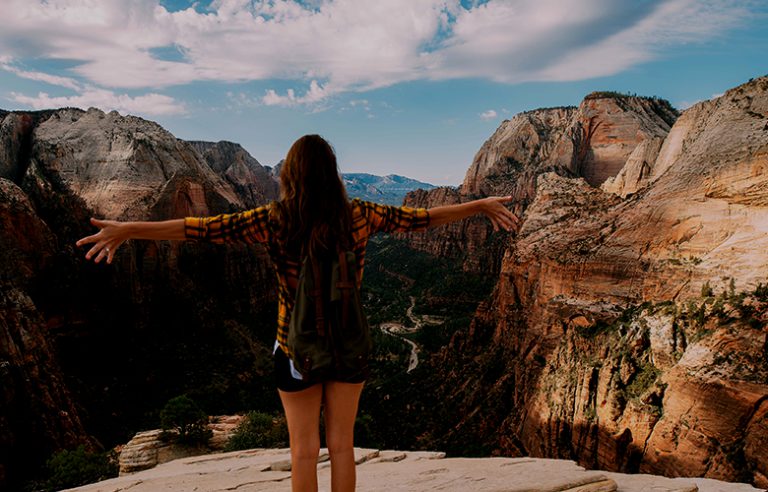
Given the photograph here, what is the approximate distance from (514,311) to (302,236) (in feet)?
113

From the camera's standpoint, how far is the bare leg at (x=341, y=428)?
317 cm

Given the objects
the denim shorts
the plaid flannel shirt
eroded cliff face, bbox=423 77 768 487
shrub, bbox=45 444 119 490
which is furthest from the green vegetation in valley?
eroded cliff face, bbox=423 77 768 487

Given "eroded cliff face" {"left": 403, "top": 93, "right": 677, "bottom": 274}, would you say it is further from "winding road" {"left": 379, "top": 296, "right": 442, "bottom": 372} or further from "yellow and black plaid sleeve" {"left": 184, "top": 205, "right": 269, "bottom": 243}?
"yellow and black plaid sleeve" {"left": 184, "top": 205, "right": 269, "bottom": 243}

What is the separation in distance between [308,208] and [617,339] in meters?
22.4

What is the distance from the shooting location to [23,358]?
20.6 meters

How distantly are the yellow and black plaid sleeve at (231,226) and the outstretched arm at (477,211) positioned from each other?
4.46 ft

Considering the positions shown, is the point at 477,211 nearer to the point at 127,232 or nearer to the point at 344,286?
the point at 344,286

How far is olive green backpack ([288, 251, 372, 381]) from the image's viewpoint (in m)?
2.85

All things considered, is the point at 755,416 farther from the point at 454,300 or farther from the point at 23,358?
the point at 454,300

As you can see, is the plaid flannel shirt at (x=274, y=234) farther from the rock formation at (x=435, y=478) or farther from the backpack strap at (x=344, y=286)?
the rock formation at (x=435, y=478)

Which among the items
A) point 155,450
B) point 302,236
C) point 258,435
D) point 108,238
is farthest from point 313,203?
point 155,450

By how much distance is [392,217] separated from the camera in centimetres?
348

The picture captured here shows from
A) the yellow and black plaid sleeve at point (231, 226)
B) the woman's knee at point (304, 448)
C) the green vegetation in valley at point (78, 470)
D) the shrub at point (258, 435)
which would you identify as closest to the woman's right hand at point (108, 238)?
the yellow and black plaid sleeve at point (231, 226)

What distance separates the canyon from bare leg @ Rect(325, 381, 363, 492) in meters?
15.4
